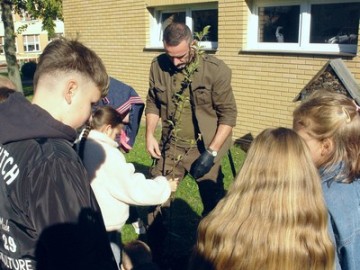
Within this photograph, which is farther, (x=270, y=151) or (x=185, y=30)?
(x=185, y=30)

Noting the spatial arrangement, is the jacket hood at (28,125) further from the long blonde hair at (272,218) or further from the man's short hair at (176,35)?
the man's short hair at (176,35)

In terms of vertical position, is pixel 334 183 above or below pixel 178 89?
Result: below

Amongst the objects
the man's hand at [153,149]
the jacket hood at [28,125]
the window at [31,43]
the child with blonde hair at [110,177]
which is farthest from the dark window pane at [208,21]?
the window at [31,43]

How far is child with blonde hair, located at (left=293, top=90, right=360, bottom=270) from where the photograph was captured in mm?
2344

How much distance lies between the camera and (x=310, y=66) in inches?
282

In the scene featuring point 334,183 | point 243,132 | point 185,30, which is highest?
point 185,30

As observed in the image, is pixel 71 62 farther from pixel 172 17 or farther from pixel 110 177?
pixel 172 17

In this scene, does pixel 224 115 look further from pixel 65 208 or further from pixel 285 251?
pixel 65 208

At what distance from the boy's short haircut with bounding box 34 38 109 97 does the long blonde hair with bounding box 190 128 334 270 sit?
0.80 m

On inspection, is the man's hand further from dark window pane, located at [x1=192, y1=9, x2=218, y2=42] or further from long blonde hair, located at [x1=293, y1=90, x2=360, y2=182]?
dark window pane, located at [x1=192, y1=9, x2=218, y2=42]

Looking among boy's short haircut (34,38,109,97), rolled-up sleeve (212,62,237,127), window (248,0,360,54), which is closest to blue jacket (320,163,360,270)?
boy's short haircut (34,38,109,97)

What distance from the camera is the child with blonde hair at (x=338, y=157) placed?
234cm

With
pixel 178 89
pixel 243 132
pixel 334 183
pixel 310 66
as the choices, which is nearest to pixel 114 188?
pixel 178 89

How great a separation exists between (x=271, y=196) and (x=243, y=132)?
21.3 ft
